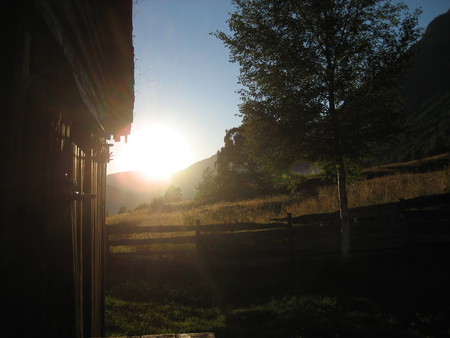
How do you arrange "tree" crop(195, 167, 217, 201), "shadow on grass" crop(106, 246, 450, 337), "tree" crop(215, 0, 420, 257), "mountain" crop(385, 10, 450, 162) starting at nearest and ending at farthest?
"shadow on grass" crop(106, 246, 450, 337), "tree" crop(215, 0, 420, 257), "tree" crop(195, 167, 217, 201), "mountain" crop(385, 10, 450, 162)

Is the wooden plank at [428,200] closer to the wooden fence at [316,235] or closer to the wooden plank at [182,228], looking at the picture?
the wooden fence at [316,235]

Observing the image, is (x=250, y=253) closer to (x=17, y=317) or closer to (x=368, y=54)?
(x=368, y=54)

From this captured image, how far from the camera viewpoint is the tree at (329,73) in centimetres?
794

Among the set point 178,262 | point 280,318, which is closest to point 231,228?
point 178,262

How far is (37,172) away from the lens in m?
1.46

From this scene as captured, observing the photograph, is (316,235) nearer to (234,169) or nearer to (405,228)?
(405,228)

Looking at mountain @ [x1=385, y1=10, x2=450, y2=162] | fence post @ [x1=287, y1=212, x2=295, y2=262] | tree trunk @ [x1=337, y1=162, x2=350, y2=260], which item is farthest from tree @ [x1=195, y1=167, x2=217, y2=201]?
mountain @ [x1=385, y1=10, x2=450, y2=162]

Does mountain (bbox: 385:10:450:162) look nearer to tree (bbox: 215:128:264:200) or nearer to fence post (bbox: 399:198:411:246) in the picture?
tree (bbox: 215:128:264:200)

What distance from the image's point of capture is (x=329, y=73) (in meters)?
8.17

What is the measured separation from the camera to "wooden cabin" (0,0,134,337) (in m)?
1.13

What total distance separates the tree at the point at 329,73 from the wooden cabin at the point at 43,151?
6.43 meters

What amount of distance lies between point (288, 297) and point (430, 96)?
423ft

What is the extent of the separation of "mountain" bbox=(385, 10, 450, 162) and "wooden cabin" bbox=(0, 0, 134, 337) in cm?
4849

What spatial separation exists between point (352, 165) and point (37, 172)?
29.4 feet
